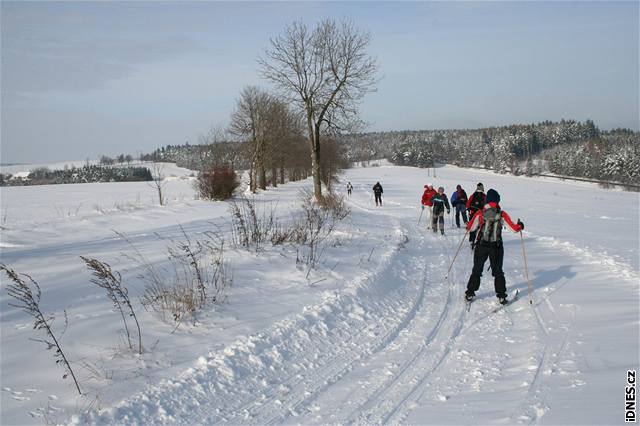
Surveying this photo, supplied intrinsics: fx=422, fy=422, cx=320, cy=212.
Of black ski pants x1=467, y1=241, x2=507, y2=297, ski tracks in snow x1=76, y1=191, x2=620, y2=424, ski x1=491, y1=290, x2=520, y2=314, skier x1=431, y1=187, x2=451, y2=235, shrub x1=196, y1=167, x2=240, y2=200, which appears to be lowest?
ski x1=491, y1=290, x2=520, y2=314

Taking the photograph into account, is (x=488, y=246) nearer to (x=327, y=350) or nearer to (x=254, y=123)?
(x=327, y=350)

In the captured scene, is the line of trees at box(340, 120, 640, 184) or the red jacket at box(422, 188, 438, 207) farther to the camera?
the line of trees at box(340, 120, 640, 184)

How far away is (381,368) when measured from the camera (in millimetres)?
5016

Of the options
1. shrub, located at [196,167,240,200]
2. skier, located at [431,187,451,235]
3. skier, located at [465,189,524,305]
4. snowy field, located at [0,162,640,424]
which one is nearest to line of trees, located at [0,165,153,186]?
shrub, located at [196,167,240,200]

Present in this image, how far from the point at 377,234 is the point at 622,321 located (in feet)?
27.6

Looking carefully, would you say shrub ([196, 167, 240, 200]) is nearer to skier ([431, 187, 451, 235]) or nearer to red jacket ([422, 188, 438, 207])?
red jacket ([422, 188, 438, 207])

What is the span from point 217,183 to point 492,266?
1982cm

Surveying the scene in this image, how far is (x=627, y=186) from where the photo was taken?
67688 millimetres

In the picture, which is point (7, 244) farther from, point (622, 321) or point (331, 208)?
point (622, 321)

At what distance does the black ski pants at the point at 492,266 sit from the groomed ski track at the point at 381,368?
0.30 meters

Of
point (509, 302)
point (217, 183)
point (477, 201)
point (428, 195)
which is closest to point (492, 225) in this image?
point (509, 302)

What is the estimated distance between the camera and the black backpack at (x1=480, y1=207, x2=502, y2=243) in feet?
25.7

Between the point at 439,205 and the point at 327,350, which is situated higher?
the point at 439,205

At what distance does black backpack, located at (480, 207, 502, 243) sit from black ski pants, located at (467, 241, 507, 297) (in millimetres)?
112
